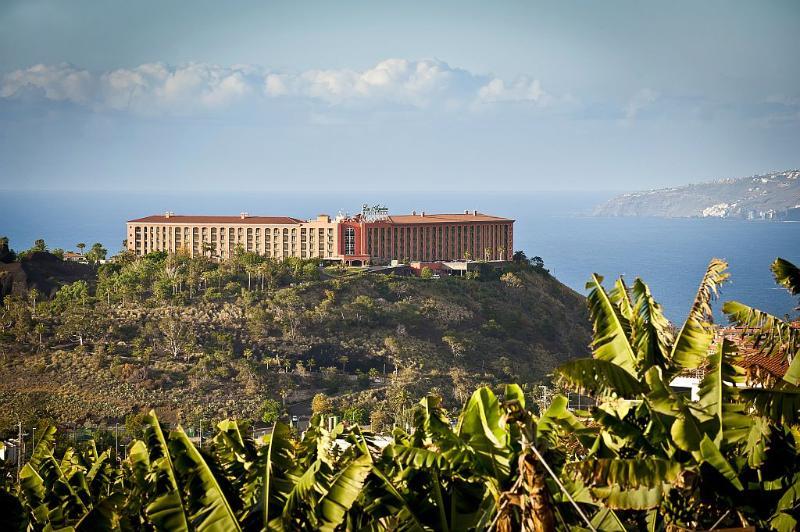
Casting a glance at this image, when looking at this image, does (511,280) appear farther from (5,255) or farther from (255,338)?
(5,255)

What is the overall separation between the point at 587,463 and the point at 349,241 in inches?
4012

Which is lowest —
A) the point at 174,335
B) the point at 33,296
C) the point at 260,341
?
the point at 260,341

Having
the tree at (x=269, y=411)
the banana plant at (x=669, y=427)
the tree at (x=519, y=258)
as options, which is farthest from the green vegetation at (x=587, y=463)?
the tree at (x=519, y=258)

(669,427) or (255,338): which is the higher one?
(669,427)

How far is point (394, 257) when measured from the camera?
391 ft

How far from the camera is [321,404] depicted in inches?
3253

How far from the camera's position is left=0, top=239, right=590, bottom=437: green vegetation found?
86.2 metres

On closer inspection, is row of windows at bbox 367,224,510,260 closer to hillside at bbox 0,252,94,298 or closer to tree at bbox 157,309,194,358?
tree at bbox 157,309,194,358

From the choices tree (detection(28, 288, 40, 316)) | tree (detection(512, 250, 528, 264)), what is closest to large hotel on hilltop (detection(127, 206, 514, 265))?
tree (detection(512, 250, 528, 264))

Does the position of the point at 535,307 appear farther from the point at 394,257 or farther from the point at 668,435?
the point at 668,435

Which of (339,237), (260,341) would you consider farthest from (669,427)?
(339,237)

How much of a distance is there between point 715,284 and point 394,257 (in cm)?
10152

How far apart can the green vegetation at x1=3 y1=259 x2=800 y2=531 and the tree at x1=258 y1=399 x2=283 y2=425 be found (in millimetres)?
60774

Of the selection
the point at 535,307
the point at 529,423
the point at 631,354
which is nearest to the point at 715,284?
the point at 631,354
